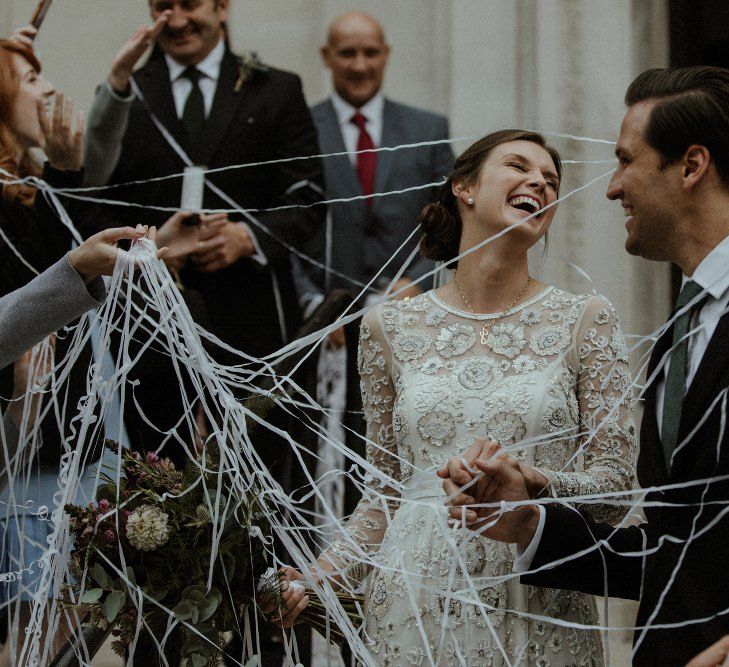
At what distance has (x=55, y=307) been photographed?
2658mm

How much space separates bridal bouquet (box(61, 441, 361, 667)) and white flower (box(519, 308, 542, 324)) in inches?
32.1

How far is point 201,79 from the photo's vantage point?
217 inches

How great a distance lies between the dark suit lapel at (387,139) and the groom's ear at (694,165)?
3039 mm

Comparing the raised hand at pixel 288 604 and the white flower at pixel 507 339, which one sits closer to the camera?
the raised hand at pixel 288 604

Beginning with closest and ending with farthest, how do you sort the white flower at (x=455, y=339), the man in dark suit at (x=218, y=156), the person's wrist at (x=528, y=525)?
the person's wrist at (x=528, y=525)
the white flower at (x=455, y=339)
the man in dark suit at (x=218, y=156)

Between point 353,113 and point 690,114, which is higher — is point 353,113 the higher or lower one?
the higher one

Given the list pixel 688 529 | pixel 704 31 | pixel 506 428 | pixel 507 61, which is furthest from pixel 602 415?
pixel 704 31

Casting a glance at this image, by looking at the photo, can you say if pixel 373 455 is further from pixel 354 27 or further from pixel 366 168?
pixel 354 27

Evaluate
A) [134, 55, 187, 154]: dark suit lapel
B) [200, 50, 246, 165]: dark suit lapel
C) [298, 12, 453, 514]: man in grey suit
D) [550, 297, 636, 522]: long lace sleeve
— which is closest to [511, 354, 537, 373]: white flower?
[550, 297, 636, 522]: long lace sleeve

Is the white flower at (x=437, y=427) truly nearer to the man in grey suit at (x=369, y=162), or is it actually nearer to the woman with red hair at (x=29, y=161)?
the man in grey suit at (x=369, y=162)

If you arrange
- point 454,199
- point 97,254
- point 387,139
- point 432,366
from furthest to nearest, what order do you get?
point 387,139 → point 454,199 → point 432,366 → point 97,254

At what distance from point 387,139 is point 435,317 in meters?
2.65

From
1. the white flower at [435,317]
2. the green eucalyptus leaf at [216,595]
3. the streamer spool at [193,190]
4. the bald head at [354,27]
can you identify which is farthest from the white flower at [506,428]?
the bald head at [354,27]

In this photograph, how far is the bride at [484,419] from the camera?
2.71m
